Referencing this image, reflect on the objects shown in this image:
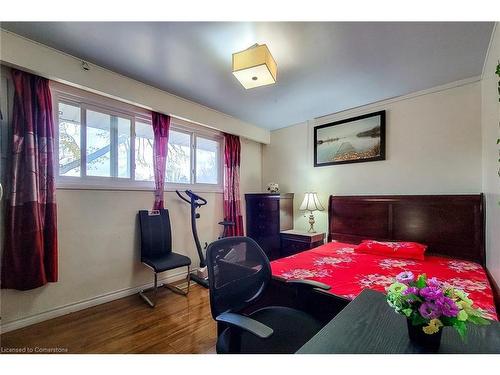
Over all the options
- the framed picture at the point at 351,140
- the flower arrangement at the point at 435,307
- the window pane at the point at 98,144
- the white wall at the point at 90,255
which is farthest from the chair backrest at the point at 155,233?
the flower arrangement at the point at 435,307

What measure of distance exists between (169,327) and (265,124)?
324 cm

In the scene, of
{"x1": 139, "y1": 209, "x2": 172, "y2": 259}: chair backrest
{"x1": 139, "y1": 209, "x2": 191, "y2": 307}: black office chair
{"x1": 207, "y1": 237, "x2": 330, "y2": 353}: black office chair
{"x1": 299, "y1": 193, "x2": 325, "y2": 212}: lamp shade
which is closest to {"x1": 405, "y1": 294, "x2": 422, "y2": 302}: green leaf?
{"x1": 207, "y1": 237, "x2": 330, "y2": 353}: black office chair

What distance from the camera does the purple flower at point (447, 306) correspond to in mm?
750

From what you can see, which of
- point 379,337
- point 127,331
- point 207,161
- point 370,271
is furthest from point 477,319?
point 207,161

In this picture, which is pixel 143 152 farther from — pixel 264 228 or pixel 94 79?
pixel 264 228

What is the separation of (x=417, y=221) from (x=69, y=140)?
388 centimetres

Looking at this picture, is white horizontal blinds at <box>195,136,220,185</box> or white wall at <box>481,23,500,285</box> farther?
white horizontal blinds at <box>195,136,220,185</box>

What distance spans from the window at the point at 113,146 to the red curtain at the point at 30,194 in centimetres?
19

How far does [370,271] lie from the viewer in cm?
198

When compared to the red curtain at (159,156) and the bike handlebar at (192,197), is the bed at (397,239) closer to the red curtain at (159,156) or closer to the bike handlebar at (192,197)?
the bike handlebar at (192,197)

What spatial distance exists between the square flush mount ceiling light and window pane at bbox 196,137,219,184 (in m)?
1.79

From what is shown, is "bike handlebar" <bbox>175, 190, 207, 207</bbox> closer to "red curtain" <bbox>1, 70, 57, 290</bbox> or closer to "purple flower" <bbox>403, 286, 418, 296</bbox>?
"red curtain" <bbox>1, 70, 57, 290</bbox>

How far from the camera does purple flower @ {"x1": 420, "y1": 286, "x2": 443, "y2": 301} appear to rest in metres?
0.78
